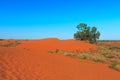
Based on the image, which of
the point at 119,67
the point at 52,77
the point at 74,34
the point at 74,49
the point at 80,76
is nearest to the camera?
the point at 52,77

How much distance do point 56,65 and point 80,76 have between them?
6.95 feet

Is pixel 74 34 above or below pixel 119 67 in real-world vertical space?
above

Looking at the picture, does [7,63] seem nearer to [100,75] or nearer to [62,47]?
[100,75]

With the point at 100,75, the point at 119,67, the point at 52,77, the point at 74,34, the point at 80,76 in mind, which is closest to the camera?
the point at 52,77

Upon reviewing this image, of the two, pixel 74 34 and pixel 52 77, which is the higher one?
pixel 74 34

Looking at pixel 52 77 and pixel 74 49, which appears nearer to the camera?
pixel 52 77

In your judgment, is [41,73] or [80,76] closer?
[41,73]

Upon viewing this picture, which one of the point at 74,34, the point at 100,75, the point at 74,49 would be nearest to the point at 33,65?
the point at 100,75

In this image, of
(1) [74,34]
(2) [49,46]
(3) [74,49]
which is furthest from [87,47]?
(1) [74,34]

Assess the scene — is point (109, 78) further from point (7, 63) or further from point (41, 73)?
point (7, 63)

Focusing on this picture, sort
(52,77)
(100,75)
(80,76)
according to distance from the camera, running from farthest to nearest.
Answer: (100,75) < (80,76) < (52,77)

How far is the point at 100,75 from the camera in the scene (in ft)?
43.2

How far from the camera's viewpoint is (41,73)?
36.8ft

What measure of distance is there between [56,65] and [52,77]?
9.12 ft
